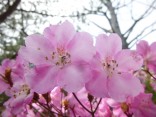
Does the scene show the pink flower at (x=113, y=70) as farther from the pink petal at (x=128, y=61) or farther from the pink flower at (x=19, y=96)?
the pink flower at (x=19, y=96)

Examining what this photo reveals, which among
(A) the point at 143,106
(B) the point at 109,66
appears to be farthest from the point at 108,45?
(A) the point at 143,106

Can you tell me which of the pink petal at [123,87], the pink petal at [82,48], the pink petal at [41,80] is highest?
the pink petal at [82,48]

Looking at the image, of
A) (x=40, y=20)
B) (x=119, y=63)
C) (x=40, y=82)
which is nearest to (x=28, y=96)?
(x=40, y=82)

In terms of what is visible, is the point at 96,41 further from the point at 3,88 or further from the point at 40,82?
the point at 3,88

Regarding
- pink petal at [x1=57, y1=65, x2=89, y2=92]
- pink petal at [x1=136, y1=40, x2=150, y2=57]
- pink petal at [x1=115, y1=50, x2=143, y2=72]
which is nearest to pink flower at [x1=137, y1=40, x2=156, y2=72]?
pink petal at [x1=136, y1=40, x2=150, y2=57]

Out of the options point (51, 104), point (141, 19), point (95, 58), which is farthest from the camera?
point (141, 19)

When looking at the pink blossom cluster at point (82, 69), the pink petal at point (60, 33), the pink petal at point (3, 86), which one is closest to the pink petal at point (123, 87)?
the pink blossom cluster at point (82, 69)

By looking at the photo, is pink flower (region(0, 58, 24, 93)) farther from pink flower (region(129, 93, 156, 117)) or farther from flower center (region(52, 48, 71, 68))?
pink flower (region(129, 93, 156, 117))
